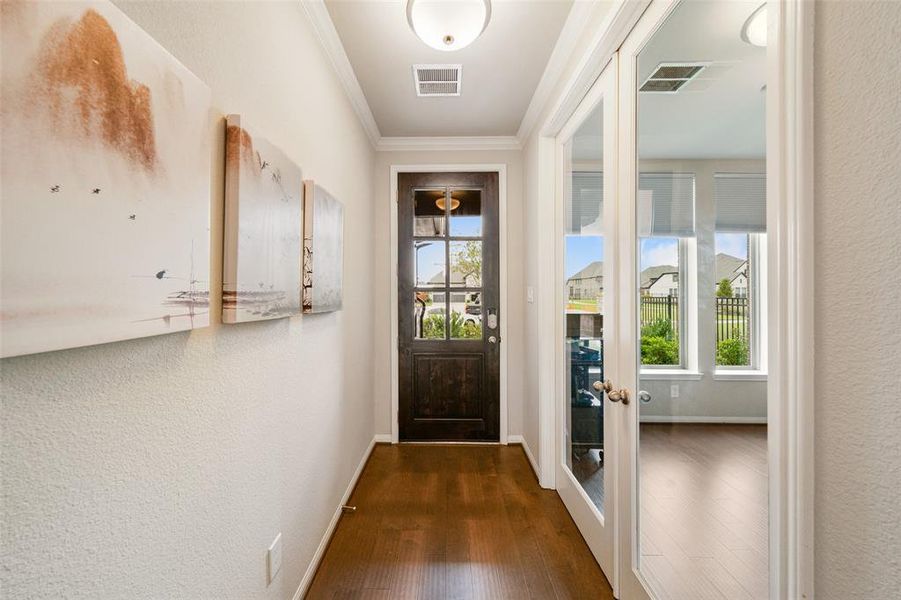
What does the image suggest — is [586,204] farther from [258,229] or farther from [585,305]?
[258,229]

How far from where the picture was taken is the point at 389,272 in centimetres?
344

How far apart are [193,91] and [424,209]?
8.54ft

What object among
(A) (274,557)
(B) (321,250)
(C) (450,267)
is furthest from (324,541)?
(C) (450,267)

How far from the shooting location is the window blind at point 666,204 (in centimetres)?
122

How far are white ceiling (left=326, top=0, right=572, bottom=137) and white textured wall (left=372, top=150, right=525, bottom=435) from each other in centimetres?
25

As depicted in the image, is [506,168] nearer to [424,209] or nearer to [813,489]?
[424,209]

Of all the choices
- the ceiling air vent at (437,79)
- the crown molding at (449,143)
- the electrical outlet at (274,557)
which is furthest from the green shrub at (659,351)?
the crown molding at (449,143)

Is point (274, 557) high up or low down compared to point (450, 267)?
down

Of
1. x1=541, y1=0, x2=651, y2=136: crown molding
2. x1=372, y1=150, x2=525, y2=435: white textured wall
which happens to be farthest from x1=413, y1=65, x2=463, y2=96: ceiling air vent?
x1=372, y1=150, x2=525, y2=435: white textured wall

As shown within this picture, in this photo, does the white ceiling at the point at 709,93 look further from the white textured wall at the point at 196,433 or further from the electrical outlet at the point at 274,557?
the electrical outlet at the point at 274,557

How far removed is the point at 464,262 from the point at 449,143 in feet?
3.29

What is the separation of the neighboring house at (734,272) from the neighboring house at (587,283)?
0.81 m

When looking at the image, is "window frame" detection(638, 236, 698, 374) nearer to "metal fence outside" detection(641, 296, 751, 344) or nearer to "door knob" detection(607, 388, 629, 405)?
"metal fence outside" detection(641, 296, 751, 344)

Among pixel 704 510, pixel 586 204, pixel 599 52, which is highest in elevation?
pixel 599 52
